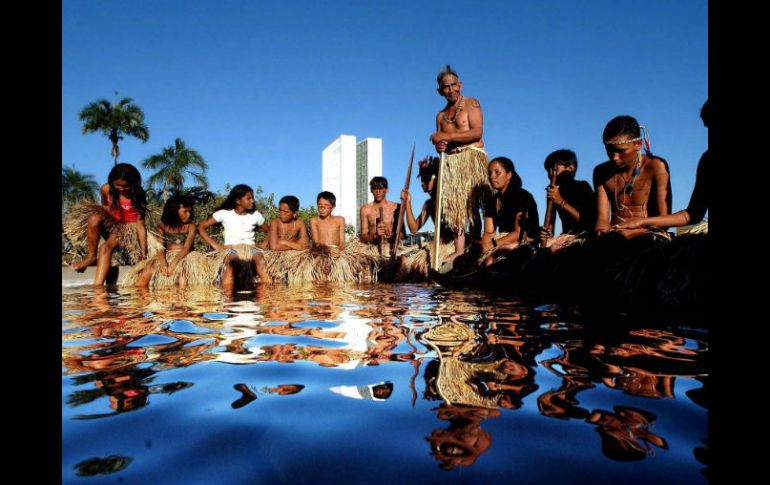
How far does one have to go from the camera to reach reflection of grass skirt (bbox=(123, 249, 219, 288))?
5340 mm

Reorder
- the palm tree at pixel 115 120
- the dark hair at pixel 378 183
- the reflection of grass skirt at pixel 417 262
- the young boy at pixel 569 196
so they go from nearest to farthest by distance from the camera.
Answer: the young boy at pixel 569 196, the reflection of grass skirt at pixel 417 262, the dark hair at pixel 378 183, the palm tree at pixel 115 120

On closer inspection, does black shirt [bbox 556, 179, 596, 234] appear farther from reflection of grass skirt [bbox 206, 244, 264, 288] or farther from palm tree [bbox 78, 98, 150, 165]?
palm tree [bbox 78, 98, 150, 165]

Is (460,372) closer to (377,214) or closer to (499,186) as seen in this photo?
(499,186)

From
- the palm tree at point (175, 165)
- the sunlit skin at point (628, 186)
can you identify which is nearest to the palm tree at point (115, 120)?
the palm tree at point (175, 165)

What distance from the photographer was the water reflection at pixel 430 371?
64 cm

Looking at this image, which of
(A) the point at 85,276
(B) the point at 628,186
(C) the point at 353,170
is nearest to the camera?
(B) the point at 628,186

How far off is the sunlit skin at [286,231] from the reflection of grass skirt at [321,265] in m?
0.52

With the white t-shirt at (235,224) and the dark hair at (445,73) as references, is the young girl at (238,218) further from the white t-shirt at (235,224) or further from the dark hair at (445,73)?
the dark hair at (445,73)

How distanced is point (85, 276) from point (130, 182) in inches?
62.0

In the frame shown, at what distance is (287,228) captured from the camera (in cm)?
716

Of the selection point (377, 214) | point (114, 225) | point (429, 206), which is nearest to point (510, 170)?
point (429, 206)

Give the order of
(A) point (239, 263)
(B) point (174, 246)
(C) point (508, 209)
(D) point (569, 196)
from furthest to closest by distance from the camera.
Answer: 1. (B) point (174, 246)
2. (A) point (239, 263)
3. (C) point (508, 209)
4. (D) point (569, 196)

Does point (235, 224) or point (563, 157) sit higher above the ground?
point (563, 157)

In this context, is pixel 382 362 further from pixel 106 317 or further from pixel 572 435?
pixel 106 317
